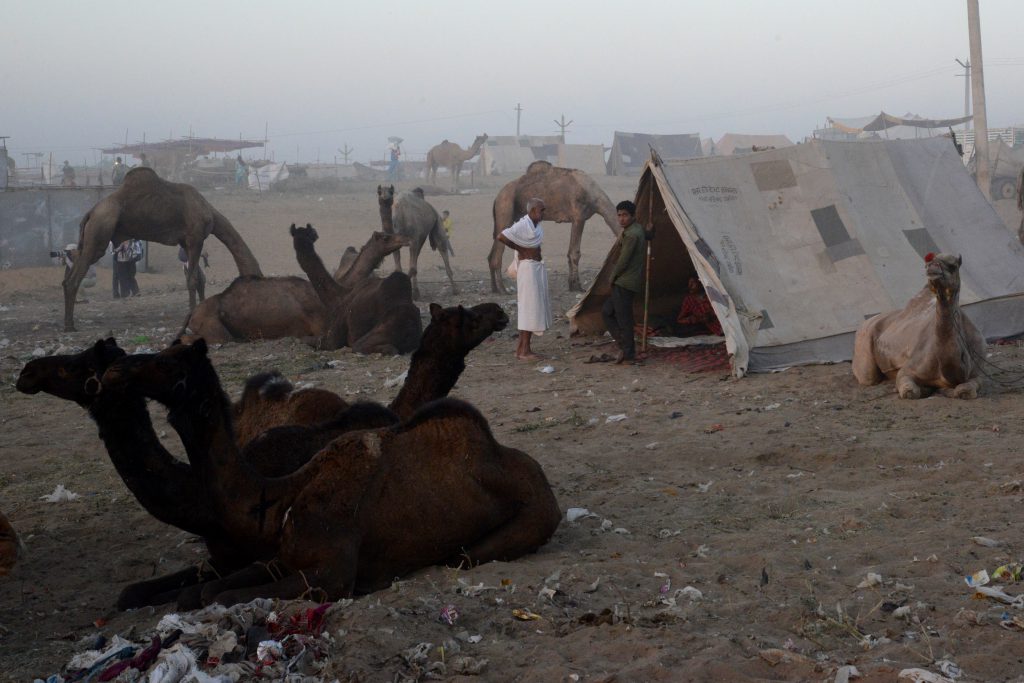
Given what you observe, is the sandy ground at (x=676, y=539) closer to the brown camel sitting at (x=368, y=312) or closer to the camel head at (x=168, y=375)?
the camel head at (x=168, y=375)

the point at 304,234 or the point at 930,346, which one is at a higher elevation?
the point at 304,234

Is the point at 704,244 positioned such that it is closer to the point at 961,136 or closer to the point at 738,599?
the point at 738,599

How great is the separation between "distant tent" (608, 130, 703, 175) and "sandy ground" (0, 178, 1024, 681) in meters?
44.0

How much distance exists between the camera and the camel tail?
18484mm

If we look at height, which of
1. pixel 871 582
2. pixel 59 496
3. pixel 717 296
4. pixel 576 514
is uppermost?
pixel 717 296

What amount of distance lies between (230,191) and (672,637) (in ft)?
145

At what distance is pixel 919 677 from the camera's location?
352cm

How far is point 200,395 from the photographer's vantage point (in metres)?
4.63

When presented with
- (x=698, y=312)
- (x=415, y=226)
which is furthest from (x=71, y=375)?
(x=415, y=226)

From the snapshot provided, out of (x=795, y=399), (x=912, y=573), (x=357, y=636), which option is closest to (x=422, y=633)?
(x=357, y=636)

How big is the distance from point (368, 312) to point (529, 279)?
2288 millimetres

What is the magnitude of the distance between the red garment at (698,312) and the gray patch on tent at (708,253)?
154 centimetres

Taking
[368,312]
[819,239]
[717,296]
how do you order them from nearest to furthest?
[717,296], [819,239], [368,312]

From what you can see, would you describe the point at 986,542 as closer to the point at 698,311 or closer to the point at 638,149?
the point at 698,311
